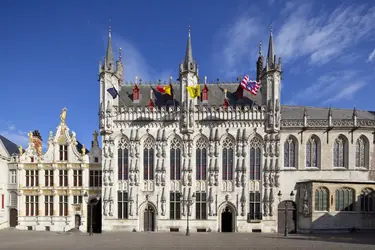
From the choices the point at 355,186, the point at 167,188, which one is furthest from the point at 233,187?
the point at 355,186

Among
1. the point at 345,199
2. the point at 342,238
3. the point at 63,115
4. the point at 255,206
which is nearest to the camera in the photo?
the point at 342,238

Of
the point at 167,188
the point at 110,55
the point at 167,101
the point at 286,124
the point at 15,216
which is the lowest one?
the point at 15,216

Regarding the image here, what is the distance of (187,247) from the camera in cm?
2864

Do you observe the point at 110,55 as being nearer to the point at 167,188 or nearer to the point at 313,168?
the point at 167,188

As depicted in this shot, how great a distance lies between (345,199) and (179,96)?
24718 millimetres

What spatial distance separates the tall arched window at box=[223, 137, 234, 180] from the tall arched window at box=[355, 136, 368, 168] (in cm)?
1583

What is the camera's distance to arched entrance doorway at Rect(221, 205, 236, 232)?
44062 millimetres

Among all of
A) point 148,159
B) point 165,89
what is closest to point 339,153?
point 165,89

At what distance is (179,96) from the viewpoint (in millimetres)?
48219

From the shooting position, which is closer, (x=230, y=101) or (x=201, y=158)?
(x=201, y=158)

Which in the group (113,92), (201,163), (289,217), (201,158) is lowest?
(289,217)

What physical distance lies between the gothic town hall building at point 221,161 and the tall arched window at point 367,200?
122mm

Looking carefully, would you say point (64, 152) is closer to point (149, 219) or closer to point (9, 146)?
point (9, 146)

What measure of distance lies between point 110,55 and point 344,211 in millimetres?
36003
